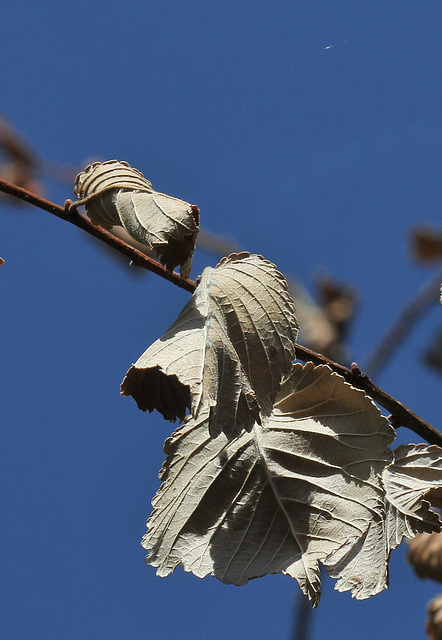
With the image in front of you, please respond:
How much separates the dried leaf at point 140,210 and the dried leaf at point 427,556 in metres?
0.73

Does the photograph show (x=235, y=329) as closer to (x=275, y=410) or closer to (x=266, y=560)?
(x=275, y=410)

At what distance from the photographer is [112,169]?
3.86 feet

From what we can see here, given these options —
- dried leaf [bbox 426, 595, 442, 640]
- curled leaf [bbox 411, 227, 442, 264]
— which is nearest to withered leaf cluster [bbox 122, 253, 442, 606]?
dried leaf [bbox 426, 595, 442, 640]

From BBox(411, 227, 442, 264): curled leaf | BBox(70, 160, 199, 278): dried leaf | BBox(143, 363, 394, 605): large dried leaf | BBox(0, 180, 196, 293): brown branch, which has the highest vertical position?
BBox(411, 227, 442, 264): curled leaf

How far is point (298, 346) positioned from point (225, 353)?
0.70 ft

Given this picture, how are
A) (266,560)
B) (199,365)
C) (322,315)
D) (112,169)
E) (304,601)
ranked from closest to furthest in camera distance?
(199,365) → (266,560) → (112,169) → (304,601) → (322,315)

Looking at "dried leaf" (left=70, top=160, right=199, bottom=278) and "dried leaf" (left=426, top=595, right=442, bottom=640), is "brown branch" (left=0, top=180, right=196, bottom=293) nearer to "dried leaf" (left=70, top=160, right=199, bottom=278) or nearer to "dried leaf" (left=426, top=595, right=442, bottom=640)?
"dried leaf" (left=70, top=160, right=199, bottom=278)

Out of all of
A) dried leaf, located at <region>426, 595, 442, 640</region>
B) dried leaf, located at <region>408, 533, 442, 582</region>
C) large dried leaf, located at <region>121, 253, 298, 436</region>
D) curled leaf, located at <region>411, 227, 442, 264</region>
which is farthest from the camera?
curled leaf, located at <region>411, 227, 442, 264</region>

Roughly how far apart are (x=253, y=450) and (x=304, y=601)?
3.09ft

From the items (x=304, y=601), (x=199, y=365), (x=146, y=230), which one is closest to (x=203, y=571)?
(x=199, y=365)

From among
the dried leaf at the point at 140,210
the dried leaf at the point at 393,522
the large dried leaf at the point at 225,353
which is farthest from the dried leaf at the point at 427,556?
the dried leaf at the point at 140,210

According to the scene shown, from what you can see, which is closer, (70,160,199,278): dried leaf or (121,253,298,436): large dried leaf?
(121,253,298,436): large dried leaf

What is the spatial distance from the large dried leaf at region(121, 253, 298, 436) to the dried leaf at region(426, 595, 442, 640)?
0.82m

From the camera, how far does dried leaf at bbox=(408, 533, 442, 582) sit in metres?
1.40
